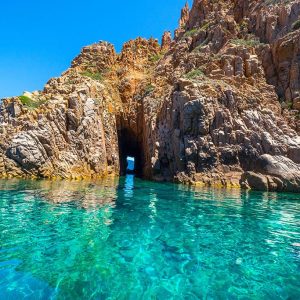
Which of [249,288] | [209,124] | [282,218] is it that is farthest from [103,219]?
[209,124]

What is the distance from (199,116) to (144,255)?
1417 inches

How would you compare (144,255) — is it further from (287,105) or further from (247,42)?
(247,42)

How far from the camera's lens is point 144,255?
10070mm

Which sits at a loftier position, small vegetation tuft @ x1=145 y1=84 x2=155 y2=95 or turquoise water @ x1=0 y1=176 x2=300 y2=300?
small vegetation tuft @ x1=145 y1=84 x2=155 y2=95

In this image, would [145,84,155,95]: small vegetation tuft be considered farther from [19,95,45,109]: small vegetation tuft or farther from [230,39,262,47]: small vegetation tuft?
[19,95,45,109]: small vegetation tuft

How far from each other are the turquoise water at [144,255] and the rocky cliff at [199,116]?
24.7 meters

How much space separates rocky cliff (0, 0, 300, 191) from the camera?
41.2 m

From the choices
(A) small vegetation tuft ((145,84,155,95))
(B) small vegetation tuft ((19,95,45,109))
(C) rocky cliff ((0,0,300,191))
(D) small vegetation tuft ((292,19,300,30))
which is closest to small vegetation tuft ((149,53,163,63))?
(C) rocky cliff ((0,0,300,191))

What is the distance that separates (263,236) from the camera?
43.3 feet

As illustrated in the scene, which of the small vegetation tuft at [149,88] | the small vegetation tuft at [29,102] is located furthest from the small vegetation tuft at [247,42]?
the small vegetation tuft at [29,102]

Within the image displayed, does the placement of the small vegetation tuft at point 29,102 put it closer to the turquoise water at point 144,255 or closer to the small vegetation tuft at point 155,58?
the turquoise water at point 144,255

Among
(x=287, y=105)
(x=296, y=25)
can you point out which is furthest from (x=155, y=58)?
(x=287, y=105)

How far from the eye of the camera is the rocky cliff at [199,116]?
41219 millimetres

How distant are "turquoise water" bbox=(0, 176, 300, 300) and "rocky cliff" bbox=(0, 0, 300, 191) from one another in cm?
2471
